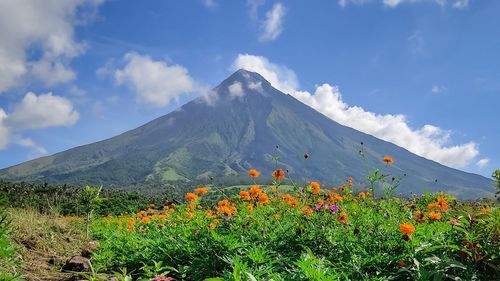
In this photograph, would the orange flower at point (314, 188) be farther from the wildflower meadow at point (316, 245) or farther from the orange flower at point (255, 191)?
the orange flower at point (255, 191)

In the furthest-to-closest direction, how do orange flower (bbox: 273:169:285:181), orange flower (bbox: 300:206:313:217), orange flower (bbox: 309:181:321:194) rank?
orange flower (bbox: 273:169:285:181), orange flower (bbox: 309:181:321:194), orange flower (bbox: 300:206:313:217)

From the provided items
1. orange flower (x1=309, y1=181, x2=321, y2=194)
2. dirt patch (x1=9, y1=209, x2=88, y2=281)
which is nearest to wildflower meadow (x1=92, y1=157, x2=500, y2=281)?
orange flower (x1=309, y1=181, x2=321, y2=194)

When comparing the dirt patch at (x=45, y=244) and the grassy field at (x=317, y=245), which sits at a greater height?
the grassy field at (x=317, y=245)

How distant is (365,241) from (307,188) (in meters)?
1.79

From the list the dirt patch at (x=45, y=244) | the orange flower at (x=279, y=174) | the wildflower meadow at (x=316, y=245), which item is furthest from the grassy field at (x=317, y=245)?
the dirt patch at (x=45, y=244)

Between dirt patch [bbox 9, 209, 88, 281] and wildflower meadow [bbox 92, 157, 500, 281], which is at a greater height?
wildflower meadow [bbox 92, 157, 500, 281]

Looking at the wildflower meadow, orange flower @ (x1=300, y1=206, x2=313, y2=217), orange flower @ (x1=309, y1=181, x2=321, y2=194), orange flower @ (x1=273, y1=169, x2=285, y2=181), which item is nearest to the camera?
the wildflower meadow

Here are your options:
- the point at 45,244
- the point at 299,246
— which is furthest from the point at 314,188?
the point at 45,244

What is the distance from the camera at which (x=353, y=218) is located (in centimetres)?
610

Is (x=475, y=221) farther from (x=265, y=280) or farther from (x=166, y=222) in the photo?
(x=166, y=222)

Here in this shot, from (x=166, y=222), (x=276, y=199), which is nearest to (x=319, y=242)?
(x=276, y=199)

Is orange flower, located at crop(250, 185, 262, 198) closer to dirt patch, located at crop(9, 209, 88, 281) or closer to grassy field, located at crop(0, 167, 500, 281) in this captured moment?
grassy field, located at crop(0, 167, 500, 281)

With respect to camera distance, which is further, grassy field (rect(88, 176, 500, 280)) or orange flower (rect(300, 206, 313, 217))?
orange flower (rect(300, 206, 313, 217))

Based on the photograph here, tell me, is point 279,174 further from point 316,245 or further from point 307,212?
point 316,245
